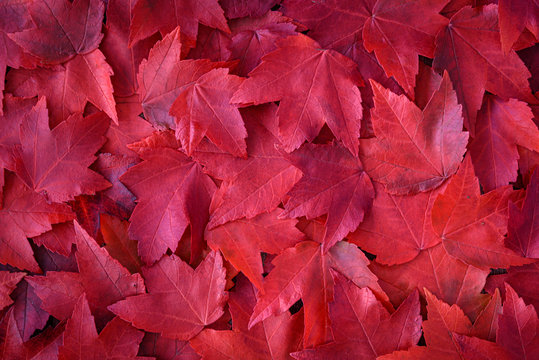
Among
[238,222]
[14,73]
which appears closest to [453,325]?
[238,222]

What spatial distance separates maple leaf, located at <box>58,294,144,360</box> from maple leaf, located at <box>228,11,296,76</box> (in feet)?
1.44

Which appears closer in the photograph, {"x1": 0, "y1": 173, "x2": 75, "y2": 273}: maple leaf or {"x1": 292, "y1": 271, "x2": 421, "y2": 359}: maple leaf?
{"x1": 292, "y1": 271, "x2": 421, "y2": 359}: maple leaf

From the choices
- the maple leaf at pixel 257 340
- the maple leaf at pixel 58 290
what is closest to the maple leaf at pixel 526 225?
the maple leaf at pixel 257 340

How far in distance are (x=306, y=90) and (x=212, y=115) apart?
0.47ft

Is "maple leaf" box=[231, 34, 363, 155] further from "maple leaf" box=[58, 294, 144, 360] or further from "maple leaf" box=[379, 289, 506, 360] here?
"maple leaf" box=[58, 294, 144, 360]

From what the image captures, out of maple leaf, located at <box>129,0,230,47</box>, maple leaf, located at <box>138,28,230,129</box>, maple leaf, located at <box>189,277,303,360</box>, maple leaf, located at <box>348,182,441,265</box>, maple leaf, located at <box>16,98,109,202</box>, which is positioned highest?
maple leaf, located at <box>129,0,230,47</box>

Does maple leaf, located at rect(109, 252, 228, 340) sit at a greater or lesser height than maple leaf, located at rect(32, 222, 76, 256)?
lesser

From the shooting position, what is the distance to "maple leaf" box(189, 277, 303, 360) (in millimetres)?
648

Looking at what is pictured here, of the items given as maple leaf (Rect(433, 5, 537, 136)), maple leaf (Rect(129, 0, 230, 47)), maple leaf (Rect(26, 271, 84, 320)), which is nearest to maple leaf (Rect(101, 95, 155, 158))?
maple leaf (Rect(129, 0, 230, 47))

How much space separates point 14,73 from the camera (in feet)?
2.33

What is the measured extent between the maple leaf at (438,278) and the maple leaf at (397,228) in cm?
2

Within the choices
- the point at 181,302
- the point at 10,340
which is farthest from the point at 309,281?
the point at 10,340

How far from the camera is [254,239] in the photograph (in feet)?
2.16

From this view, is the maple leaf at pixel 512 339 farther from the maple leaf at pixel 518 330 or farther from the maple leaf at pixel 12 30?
the maple leaf at pixel 12 30
